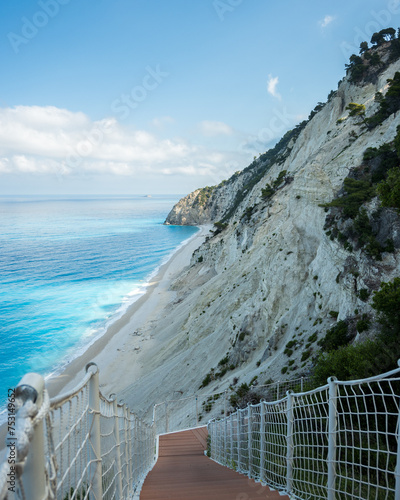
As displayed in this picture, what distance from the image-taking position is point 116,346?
1410 inches

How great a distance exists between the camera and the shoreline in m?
28.8

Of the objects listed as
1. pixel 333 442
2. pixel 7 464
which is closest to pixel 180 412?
pixel 333 442

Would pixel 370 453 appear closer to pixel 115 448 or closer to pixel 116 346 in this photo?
pixel 115 448

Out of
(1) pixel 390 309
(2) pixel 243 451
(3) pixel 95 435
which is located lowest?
(2) pixel 243 451

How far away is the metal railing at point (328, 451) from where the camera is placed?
A: 337 cm

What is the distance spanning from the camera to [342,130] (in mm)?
33625

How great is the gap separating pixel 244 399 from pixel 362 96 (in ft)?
131

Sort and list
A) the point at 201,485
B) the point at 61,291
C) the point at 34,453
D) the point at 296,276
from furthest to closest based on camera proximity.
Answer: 1. the point at 61,291
2. the point at 296,276
3. the point at 201,485
4. the point at 34,453

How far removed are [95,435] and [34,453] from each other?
182 centimetres

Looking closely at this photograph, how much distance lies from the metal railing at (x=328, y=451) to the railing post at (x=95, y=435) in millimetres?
2293

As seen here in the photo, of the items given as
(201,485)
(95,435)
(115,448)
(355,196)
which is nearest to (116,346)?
(355,196)

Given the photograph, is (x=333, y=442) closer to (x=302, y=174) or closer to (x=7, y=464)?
(x=7, y=464)

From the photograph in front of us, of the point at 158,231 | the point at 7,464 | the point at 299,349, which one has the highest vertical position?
the point at 158,231

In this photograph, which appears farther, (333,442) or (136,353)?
(136,353)
